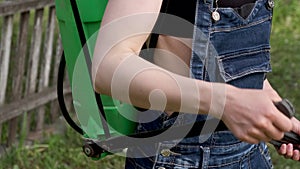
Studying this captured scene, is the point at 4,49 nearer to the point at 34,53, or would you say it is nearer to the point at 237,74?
the point at 34,53

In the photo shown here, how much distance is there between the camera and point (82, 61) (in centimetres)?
174

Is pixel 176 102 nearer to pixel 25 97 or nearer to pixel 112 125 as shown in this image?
pixel 112 125

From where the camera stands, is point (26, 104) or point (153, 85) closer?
point (153, 85)

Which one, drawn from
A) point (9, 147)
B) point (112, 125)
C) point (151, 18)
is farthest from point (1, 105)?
point (151, 18)

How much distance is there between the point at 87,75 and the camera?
178cm

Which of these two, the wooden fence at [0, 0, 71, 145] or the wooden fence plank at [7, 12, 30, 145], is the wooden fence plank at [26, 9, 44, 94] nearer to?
the wooden fence at [0, 0, 71, 145]

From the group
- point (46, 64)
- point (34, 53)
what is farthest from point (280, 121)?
point (46, 64)

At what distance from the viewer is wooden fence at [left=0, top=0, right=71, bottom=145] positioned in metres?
4.65

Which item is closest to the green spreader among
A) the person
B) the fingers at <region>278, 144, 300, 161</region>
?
the person

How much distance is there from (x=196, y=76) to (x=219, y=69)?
7 cm

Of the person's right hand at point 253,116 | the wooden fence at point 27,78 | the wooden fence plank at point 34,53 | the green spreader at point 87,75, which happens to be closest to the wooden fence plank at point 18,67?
the wooden fence at point 27,78

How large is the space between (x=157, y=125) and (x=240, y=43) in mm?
284

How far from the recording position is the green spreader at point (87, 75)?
1.69 metres

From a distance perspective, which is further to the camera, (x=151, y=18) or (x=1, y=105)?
(x=1, y=105)
